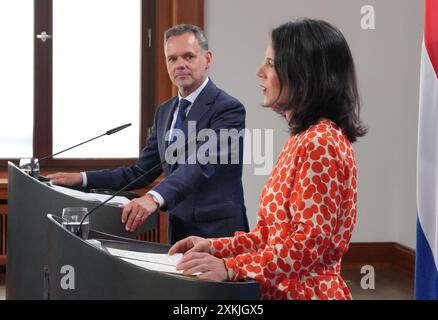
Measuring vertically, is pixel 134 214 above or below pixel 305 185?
below

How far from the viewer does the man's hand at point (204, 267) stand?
58.6 inches

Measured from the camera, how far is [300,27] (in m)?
1.63

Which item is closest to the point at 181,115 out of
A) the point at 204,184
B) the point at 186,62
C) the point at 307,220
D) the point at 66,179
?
the point at 186,62

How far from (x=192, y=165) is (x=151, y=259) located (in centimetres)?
88

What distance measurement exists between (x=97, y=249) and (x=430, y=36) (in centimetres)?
122

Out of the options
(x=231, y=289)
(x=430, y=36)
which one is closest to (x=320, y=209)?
(x=231, y=289)

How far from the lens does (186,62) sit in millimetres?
2803

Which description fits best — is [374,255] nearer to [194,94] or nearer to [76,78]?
[76,78]

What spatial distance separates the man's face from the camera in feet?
9.15

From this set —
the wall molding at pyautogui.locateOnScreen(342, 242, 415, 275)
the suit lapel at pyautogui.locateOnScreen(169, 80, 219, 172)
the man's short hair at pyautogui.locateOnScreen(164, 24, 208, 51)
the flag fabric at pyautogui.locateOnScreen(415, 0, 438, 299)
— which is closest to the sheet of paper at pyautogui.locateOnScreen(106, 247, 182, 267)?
the flag fabric at pyautogui.locateOnScreen(415, 0, 438, 299)

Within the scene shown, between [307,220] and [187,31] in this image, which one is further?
[187,31]

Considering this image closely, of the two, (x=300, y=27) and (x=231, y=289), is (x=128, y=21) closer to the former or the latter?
(x=300, y=27)

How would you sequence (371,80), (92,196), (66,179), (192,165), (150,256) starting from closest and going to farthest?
(150,256)
(92,196)
(192,165)
(66,179)
(371,80)

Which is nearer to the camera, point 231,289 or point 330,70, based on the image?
point 231,289
